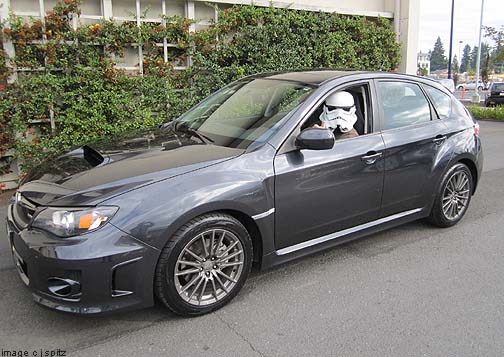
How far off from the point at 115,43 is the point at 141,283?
5.11m

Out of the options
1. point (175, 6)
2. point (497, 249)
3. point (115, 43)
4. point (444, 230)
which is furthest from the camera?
point (175, 6)

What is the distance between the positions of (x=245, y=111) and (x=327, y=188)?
103cm

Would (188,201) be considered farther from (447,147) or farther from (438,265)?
(447,147)

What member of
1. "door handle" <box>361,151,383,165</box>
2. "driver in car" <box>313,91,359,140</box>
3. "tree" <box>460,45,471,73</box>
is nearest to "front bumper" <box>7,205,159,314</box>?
"driver in car" <box>313,91,359,140</box>

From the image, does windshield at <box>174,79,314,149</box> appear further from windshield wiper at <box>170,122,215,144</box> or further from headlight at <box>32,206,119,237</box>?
headlight at <box>32,206,119,237</box>

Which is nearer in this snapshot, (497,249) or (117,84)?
(497,249)

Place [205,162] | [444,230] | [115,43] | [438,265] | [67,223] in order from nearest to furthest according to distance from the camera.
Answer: [67,223] → [205,162] → [438,265] → [444,230] → [115,43]

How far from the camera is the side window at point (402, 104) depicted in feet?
13.4

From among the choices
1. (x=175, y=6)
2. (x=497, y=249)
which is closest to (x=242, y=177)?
(x=497, y=249)

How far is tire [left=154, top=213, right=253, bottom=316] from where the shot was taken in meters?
2.86

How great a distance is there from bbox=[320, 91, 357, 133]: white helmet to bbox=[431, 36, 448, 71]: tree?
125 m

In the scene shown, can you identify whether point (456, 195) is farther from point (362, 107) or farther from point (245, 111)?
point (245, 111)

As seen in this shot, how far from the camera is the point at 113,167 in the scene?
3.04 meters

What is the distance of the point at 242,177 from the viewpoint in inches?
123
